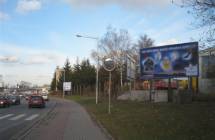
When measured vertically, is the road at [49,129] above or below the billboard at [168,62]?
below

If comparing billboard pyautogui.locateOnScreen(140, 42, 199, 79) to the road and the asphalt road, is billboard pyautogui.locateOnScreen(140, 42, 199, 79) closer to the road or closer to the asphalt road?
the asphalt road

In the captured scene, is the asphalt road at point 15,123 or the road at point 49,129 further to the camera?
the asphalt road at point 15,123

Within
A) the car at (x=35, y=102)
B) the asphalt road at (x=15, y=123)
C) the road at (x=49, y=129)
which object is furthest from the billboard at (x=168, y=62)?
the road at (x=49, y=129)

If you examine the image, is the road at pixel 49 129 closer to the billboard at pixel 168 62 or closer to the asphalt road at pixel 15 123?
the asphalt road at pixel 15 123

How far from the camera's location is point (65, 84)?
12412cm

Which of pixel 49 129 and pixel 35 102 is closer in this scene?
pixel 49 129

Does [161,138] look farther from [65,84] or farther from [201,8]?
[65,84]

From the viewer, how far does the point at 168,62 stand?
4250cm

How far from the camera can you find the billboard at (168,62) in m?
40.0

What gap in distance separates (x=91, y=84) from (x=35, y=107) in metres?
64.0

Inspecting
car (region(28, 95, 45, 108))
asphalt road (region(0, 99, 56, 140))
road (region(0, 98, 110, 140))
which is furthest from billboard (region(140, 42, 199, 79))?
road (region(0, 98, 110, 140))

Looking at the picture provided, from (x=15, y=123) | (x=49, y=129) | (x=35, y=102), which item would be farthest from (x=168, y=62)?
(x=49, y=129)

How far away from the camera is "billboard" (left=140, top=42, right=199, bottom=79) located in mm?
40031

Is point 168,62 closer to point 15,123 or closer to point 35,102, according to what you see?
point 35,102
